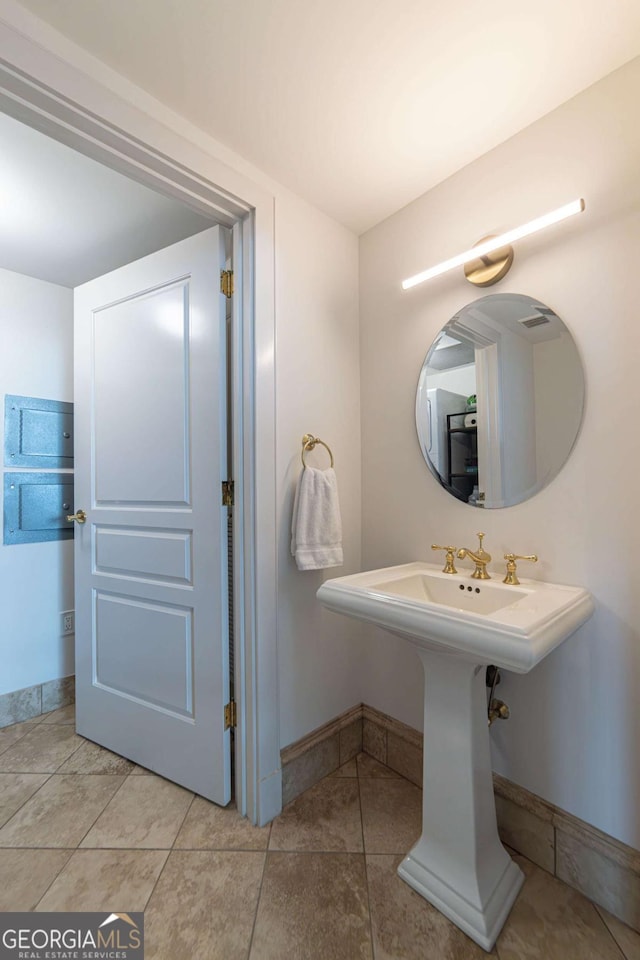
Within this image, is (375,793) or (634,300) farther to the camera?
(375,793)

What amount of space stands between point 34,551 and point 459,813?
2131 mm

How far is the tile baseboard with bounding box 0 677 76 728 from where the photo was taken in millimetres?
1961

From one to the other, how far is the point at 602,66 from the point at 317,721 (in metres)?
2.22

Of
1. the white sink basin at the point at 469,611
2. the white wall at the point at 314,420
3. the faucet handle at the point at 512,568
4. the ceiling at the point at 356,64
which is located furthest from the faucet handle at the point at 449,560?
the ceiling at the point at 356,64

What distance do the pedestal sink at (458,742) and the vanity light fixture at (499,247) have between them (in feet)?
3.25

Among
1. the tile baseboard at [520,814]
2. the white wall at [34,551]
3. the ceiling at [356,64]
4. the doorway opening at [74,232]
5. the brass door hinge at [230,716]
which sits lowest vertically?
the tile baseboard at [520,814]

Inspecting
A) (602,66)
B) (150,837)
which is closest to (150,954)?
(150,837)

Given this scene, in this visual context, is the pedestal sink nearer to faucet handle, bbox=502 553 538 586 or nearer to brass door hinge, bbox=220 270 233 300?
faucet handle, bbox=502 553 538 586

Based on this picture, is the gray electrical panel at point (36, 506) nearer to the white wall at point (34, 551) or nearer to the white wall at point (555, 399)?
the white wall at point (34, 551)

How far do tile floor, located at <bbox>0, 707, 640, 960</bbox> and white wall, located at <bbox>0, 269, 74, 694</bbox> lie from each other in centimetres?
57

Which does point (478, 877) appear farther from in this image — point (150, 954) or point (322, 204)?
point (322, 204)

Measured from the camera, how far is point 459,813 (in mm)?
1096

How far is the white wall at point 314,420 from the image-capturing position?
57.7 inches

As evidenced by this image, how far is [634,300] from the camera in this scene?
3.51ft
